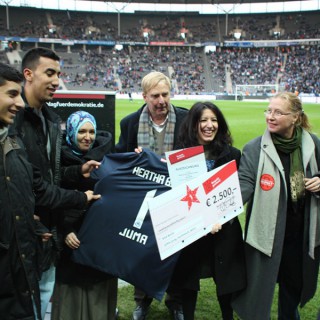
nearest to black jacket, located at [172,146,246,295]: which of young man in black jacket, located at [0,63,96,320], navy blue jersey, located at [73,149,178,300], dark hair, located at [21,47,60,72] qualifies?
navy blue jersey, located at [73,149,178,300]

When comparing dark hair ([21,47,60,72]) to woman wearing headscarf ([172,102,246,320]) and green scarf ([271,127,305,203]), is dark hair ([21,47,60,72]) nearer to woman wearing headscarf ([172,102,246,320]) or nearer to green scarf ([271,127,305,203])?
woman wearing headscarf ([172,102,246,320])

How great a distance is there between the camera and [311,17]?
63906mm

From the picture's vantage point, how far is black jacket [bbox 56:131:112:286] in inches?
119

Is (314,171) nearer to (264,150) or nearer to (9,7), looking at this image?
(264,150)

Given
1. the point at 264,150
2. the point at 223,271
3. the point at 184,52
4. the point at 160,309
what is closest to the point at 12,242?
the point at 223,271

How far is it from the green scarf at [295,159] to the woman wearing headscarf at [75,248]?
1432 millimetres

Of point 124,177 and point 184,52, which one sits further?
point 184,52

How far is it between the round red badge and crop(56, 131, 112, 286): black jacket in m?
1.29

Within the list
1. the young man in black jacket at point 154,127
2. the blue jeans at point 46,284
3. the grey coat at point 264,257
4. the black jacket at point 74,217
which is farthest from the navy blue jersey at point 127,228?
the grey coat at point 264,257

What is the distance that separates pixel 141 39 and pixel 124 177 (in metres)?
64.4

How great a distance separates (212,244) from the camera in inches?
126

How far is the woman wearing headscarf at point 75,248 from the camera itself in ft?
10.0

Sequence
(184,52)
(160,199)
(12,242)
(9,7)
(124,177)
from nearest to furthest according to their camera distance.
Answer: (12,242)
(160,199)
(124,177)
(9,7)
(184,52)

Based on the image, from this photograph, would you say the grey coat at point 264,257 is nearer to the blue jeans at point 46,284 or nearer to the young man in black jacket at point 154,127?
the young man in black jacket at point 154,127
